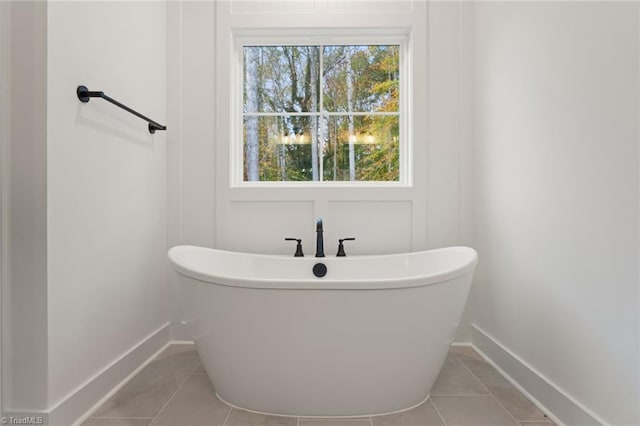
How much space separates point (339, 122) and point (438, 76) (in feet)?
2.21

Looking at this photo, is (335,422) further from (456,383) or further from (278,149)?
(278,149)

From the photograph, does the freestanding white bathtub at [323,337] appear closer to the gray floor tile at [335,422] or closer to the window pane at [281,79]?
the gray floor tile at [335,422]

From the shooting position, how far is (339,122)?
2.46 metres

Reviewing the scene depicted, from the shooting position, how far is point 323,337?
1354mm

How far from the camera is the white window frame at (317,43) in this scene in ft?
7.65

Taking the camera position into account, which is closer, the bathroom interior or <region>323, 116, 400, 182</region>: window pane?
the bathroom interior

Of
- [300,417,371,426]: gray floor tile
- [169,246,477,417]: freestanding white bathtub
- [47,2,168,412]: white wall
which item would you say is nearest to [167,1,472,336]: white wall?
[47,2,168,412]: white wall

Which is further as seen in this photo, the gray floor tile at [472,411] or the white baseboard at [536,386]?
the gray floor tile at [472,411]

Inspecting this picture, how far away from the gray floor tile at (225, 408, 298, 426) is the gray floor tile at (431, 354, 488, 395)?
2.20 feet

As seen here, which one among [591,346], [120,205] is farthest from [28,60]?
[591,346]

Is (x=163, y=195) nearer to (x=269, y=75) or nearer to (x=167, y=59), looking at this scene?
(x=167, y=59)

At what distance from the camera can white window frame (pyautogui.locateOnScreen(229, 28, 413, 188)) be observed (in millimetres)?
2332

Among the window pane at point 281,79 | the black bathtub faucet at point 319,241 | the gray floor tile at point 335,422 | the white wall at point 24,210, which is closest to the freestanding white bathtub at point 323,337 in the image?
the gray floor tile at point 335,422

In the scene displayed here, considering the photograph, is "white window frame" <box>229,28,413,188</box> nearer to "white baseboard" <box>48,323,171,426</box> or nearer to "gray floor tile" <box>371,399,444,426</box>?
"white baseboard" <box>48,323,171,426</box>
